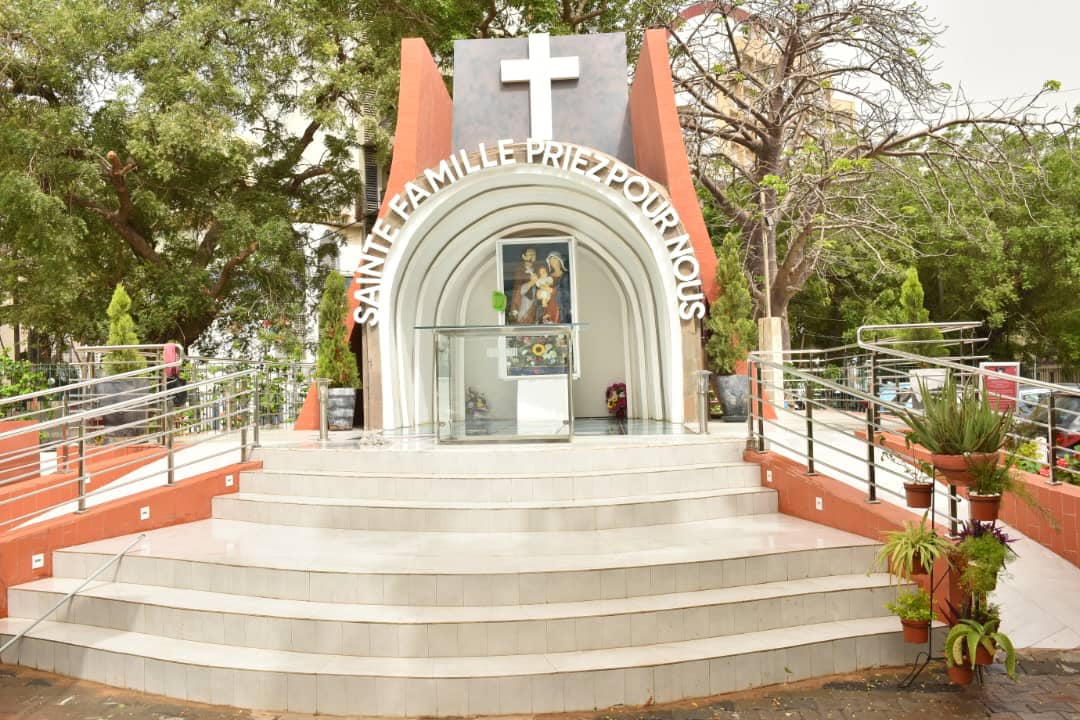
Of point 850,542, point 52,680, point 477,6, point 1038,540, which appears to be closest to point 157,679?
point 52,680

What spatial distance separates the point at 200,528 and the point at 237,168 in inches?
495

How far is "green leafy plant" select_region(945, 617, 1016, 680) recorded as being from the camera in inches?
165

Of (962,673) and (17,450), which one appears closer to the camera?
(962,673)

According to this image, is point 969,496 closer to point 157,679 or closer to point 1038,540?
point 1038,540

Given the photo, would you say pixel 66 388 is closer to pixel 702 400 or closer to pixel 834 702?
pixel 702 400

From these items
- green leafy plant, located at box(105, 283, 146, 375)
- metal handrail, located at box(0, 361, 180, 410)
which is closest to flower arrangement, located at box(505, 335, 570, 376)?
metal handrail, located at box(0, 361, 180, 410)

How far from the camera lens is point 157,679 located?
15.1ft

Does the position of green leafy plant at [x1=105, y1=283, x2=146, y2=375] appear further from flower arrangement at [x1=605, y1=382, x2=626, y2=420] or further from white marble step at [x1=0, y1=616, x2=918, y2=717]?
white marble step at [x1=0, y1=616, x2=918, y2=717]

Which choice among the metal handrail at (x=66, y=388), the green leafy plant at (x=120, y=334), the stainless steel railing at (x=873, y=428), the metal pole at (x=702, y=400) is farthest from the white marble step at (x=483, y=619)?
the green leafy plant at (x=120, y=334)

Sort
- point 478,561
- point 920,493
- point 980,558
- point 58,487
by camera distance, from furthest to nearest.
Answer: point 58,487 < point 478,561 < point 920,493 < point 980,558

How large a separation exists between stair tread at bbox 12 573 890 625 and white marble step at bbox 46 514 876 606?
6 centimetres

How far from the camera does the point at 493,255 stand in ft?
39.8

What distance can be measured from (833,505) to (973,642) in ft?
6.28

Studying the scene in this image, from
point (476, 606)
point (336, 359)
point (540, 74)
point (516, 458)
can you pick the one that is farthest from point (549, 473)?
point (540, 74)
